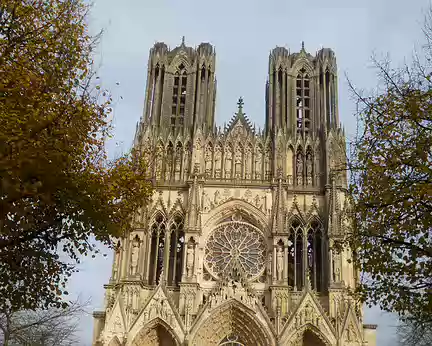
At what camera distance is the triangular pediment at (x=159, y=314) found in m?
25.4

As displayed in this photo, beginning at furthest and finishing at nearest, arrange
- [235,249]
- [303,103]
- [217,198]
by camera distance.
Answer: [303,103], [217,198], [235,249]

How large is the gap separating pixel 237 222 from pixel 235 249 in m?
1.42

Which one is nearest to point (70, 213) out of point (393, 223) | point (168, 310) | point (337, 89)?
point (393, 223)

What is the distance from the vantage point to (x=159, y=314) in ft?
84.3

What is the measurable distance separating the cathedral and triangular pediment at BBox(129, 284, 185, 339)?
0.05 metres

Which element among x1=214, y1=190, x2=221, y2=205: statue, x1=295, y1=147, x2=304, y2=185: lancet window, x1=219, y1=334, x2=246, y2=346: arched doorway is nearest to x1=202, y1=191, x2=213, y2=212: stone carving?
x1=214, y1=190, x2=221, y2=205: statue

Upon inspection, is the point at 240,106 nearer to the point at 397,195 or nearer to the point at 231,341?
the point at 231,341

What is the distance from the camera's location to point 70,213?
1324cm

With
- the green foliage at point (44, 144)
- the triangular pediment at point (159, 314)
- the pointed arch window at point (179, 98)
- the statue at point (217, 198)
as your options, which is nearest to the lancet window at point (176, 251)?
the triangular pediment at point (159, 314)

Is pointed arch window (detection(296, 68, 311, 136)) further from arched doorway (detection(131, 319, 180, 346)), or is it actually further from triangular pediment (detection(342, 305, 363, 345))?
arched doorway (detection(131, 319, 180, 346))

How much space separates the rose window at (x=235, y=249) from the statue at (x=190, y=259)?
1.02 m

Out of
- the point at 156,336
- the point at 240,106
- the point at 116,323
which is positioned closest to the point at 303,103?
the point at 240,106

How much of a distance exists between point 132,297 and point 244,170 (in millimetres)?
8592

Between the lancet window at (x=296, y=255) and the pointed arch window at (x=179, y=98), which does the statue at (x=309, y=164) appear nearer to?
the lancet window at (x=296, y=255)
